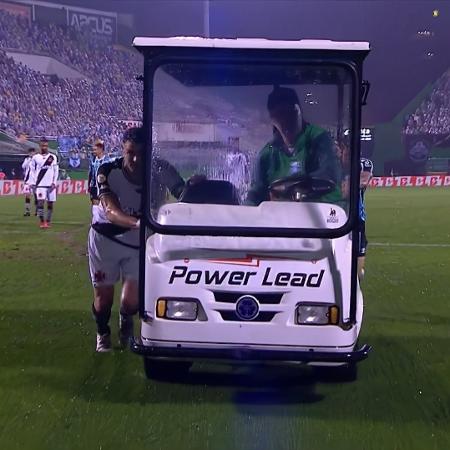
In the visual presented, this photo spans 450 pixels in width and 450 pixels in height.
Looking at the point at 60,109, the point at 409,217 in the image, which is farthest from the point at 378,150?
the point at 409,217

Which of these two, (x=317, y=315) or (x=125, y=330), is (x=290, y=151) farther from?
(x=125, y=330)

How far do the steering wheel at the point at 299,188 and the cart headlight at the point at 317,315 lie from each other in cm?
72

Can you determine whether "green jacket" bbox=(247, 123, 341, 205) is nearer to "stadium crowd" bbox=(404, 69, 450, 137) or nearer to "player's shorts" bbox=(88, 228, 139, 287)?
"player's shorts" bbox=(88, 228, 139, 287)

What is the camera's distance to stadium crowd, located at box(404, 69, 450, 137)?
4944 cm

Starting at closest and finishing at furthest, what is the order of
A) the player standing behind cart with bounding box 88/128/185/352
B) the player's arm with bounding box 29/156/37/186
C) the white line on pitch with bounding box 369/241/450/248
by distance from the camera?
1. the player standing behind cart with bounding box 88/128/185/352
2. the white line on pitch with bounding box 369/241/450/248
3. the player's arm with bounding box 29/156/37/186

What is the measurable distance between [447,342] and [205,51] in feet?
12.4

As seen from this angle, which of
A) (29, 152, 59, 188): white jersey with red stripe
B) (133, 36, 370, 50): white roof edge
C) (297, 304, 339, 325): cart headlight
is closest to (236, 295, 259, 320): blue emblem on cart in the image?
(297, 304, 339, 325): cart headlight

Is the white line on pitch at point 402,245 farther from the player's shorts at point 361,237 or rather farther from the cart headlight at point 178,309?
the cart headlight at point 178,309

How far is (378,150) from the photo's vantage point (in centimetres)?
4988

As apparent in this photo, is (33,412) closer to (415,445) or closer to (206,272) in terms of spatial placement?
(206,272)

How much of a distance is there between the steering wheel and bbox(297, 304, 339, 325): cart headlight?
72cm

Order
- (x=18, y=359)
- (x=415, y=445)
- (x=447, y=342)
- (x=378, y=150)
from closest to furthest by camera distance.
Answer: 1. (x=415, y=445)
2. (x=18, y=359)
3. (x=447, y=342)
4. (x=378, y=150)

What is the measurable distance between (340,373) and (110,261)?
→ 214cm

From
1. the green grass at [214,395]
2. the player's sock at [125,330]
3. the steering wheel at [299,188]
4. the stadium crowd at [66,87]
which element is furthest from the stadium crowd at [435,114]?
the steering wheel at [299,188]
